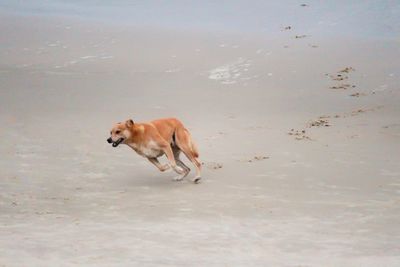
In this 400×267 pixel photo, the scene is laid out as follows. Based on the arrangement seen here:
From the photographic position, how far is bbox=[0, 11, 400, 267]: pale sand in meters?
8.02

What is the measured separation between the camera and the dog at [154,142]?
11.4 meters

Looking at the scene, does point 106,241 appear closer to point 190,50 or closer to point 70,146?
point 70,146

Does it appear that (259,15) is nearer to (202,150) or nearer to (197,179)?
(202,150)

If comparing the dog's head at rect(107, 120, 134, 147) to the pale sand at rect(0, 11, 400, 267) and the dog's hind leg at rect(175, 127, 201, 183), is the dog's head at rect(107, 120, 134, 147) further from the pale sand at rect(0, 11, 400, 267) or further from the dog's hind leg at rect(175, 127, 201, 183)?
the dog's hind leg at rect(175, 127, 201, 183)

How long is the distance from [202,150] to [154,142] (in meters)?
1.80

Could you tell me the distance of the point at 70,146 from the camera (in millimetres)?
13031

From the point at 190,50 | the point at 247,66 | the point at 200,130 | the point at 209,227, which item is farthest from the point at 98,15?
the point at 209,227

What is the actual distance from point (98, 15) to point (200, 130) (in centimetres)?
1049

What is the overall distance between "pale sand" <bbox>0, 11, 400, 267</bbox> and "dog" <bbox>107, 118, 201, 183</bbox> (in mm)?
235

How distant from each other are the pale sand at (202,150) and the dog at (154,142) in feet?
0.77

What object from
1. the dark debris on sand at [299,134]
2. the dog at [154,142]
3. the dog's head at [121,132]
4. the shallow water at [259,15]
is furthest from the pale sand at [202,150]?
the shallow water at [259,15]

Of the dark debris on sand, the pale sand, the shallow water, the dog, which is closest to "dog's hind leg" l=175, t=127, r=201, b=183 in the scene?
the dog

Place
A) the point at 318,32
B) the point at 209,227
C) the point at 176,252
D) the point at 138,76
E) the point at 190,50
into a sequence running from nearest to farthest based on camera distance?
the point at 176,252
the point at 209,227
the point at 138,76
the point at 190,50
the point at 318,32

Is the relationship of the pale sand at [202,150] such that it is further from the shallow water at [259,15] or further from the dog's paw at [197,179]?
the shallow water at [259,15]
